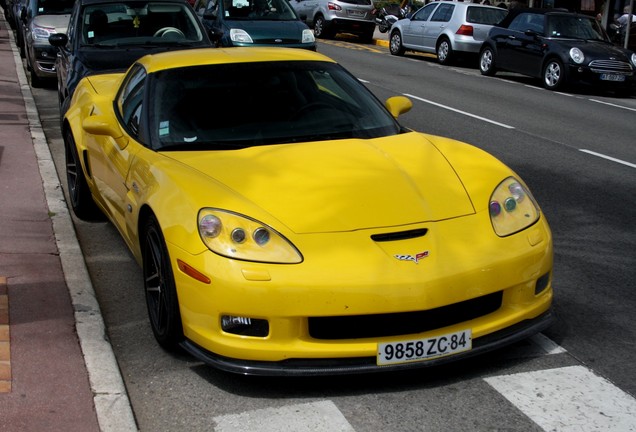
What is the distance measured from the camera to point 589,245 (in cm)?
728

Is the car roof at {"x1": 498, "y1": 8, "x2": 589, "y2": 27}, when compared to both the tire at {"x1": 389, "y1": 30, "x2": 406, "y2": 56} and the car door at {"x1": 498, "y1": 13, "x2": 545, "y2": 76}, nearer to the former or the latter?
the car door at {"x1": 498, "y1": 13, "x2": 545, "y2": 76}

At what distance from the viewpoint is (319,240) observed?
14.8 ft

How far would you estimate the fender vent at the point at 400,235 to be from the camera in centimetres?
458

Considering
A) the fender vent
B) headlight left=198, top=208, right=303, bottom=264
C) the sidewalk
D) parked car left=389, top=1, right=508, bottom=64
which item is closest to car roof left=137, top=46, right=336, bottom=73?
the sidewalk

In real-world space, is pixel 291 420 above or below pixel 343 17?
above

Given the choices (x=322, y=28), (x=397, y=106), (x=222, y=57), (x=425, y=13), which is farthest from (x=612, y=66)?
(x=222, y=57)

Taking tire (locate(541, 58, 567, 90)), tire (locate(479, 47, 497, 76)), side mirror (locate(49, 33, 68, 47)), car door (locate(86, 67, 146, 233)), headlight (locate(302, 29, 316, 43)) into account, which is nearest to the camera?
car door (locate(86, 67, 146, 233))

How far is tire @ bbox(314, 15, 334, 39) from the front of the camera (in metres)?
31.7

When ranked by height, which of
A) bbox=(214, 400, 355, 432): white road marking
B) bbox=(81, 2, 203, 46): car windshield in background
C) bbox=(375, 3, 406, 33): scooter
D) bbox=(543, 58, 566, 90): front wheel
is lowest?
bbox=(375, 3, 406, 33): scooter

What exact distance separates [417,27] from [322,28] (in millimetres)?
6092

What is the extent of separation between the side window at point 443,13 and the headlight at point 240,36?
8799mm

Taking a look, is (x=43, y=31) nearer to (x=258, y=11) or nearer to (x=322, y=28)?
(x=258, y=11)

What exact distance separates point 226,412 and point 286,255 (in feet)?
2.44

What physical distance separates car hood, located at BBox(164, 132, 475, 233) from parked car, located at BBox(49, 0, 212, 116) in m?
6.20
